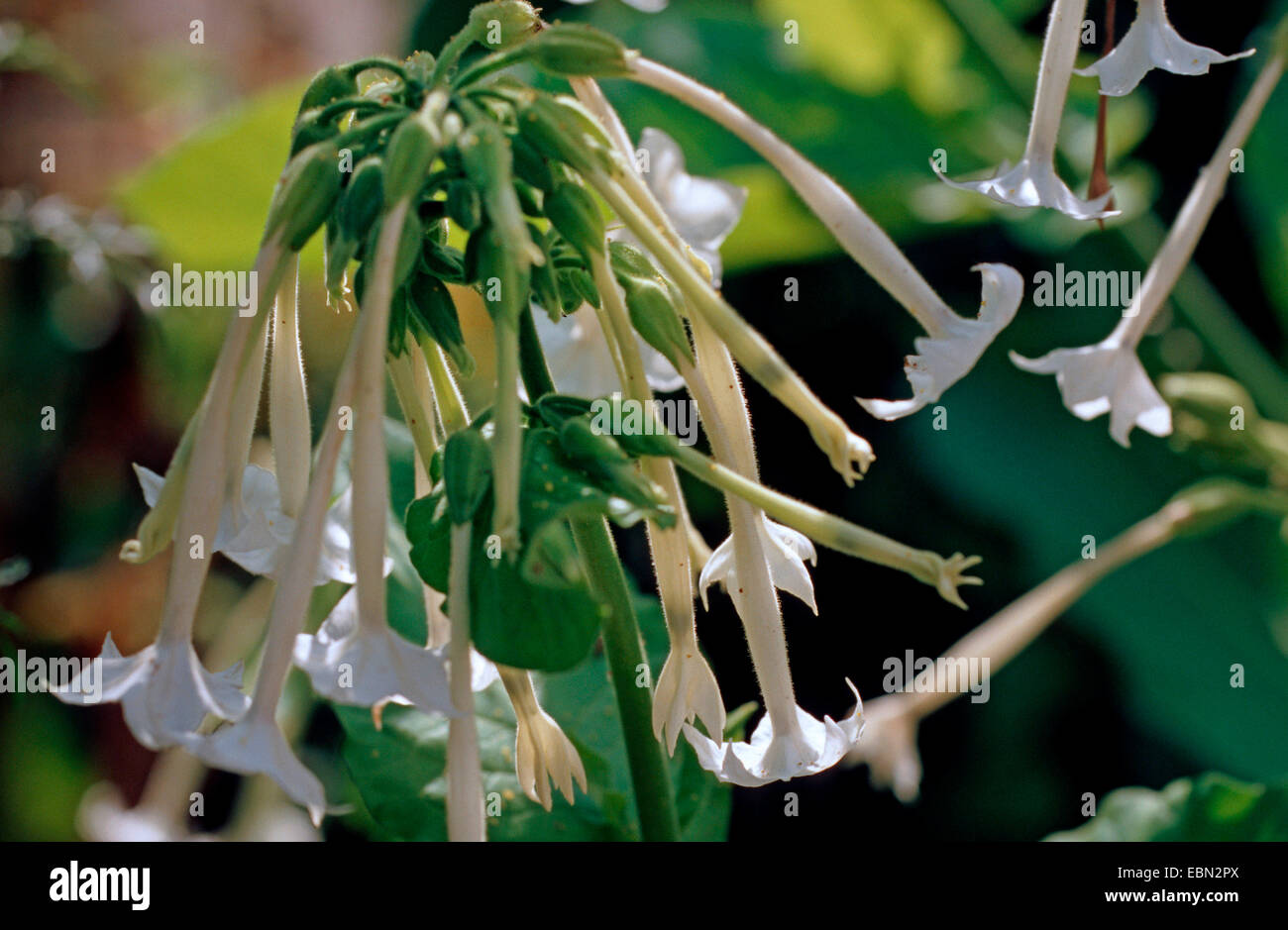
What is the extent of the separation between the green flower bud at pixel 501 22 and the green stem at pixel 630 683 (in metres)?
0.21

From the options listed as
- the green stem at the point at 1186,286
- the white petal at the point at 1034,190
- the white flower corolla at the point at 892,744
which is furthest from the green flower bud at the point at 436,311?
the green stem at the point at 1186,286

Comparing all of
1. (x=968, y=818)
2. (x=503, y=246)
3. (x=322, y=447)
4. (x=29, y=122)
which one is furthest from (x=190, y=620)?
(x=29, y=122)

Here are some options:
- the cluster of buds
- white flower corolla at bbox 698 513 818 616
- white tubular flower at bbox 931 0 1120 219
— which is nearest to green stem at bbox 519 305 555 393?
the cluster of buds

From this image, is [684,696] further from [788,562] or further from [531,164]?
[531,164]

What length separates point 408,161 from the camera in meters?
0.42

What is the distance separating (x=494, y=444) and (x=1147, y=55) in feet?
1.21

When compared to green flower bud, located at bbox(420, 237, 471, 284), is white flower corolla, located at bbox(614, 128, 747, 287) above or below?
above

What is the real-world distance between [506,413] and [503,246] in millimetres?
57

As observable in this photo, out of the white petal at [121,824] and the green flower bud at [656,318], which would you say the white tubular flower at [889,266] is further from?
the white petal at [121,824]

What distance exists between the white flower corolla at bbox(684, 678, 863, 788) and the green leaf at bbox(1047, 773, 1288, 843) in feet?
0.98

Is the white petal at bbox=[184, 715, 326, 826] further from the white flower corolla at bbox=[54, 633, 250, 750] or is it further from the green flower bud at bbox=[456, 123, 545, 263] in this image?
the green flower bud at bbox=[456, 123, 545, 263]

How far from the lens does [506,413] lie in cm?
41

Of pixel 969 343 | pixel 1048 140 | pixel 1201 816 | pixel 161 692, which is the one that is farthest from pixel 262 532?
pixel 1201 816

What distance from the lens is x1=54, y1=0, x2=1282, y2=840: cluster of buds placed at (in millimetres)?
423
